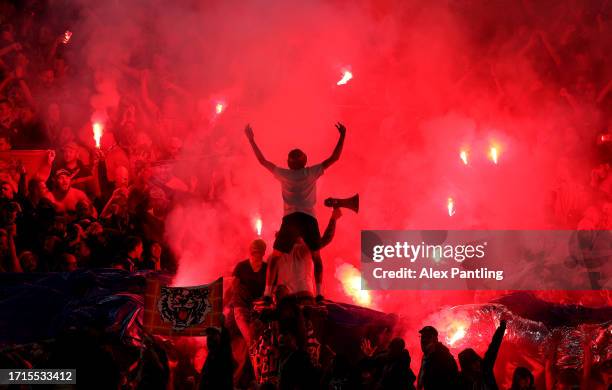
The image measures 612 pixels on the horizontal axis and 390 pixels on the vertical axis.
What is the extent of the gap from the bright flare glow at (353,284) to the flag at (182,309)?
5688mm

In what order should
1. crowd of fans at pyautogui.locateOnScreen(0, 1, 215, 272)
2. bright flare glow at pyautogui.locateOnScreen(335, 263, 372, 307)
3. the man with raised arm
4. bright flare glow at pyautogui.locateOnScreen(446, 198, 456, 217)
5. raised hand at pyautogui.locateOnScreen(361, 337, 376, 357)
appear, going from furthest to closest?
bright flare glow at pyautogui.locateOnScreen(446, 198, 456, 217) < bright flare glow at pyautogui.locateOnScreen(335, 263, 372, 307) < crowd of fans at pyautogui.locateOnScreen(0, 1, 215, 272) < raised hand at pyautogui.locateOnScreen(361, 337, 376, 357) < the man with raised arm

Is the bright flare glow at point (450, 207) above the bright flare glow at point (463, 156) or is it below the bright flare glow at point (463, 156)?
below

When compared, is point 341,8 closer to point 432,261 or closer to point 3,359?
point 432,261

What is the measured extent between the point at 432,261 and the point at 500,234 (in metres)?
1.54

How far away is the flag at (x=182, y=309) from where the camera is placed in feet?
26.5

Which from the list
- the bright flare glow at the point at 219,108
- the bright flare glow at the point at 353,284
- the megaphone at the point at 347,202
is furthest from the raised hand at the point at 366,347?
the bright flare glow at the point at 219,108

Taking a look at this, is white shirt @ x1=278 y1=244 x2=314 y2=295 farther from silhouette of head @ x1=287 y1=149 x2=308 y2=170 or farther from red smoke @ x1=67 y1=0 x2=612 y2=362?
red smoke @ x1=67 y1=0 x2=612 y2=362

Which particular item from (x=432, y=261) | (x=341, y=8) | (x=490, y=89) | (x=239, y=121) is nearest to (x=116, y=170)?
(x=239, y=121)

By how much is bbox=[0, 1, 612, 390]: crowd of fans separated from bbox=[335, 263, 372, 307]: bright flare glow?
288cm

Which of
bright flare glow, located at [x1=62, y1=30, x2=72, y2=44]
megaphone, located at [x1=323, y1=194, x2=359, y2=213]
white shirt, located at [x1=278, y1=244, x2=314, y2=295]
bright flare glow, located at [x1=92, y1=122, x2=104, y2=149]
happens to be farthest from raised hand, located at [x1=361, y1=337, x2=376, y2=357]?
bright flare glow, located at [x1=62, y1=30, x2=72, y2=44]

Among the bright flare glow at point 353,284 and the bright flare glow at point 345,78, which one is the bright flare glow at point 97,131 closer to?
the bright flare glow at point 353,284

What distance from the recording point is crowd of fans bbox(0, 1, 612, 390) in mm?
6863

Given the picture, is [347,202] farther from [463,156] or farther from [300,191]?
[463,156]

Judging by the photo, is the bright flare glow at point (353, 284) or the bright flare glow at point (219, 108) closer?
the bright flare glow at point (353, 284)
